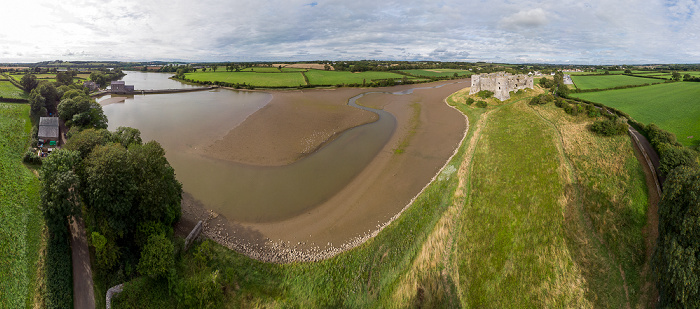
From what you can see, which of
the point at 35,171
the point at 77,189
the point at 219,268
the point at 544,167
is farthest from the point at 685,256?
the point at 35,171

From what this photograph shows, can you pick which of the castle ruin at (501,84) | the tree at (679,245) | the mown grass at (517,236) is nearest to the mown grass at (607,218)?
the mown grass at (517,236)

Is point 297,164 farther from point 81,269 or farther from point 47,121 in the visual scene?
point 47,121

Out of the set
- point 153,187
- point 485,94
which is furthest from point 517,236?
point 485,94

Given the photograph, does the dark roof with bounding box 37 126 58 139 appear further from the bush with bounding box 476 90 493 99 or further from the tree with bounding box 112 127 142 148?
the bush with bounding box 476 90 493 99

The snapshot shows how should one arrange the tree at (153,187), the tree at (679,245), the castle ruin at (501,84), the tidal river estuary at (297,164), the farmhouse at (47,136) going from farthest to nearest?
the castle ruin at (501,84)
the farmhouse at (47,136)
the tidal river estuary at (297,164)
the tree at (153,187)
the tree at (679,245)

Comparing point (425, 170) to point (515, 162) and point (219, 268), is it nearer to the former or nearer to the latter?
point (515, 162)

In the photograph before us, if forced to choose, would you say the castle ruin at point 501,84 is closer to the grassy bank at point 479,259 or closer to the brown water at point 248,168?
the brown water at point 248,168

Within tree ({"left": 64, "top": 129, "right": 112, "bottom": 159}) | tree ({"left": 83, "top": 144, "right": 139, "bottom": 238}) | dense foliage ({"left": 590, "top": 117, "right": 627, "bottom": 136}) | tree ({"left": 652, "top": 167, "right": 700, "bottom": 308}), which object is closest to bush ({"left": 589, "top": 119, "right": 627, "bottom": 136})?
dense foliage ({"left": 590, "top": 117, "right": 627, "bottom": 136})
